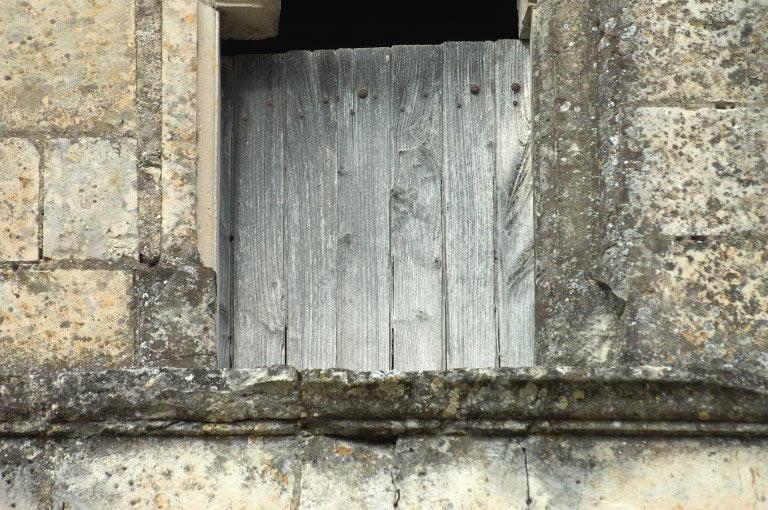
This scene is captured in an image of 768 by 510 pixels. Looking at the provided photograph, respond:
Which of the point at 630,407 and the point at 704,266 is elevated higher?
the point at 704,266

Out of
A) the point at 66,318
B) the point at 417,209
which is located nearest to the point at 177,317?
the point at 66,318

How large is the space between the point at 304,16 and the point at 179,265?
4.67 ft

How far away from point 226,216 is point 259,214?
88mm

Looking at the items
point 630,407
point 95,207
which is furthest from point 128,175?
point 630,407

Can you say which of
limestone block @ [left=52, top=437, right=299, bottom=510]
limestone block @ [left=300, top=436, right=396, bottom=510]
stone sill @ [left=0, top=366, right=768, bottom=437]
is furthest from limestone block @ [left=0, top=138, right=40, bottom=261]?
limestone block @ [left=300, top=436, right=396, bottom=510]

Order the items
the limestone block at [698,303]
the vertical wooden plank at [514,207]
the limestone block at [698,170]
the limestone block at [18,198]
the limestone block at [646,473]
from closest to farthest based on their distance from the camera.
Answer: the limestone block at [646,473] → the limestone block at [698,303] → the limestone block at [698,170] → the limestone block at [18,198] → the vertical wooden plank at [514,207]

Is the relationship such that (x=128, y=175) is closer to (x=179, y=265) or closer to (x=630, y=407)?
(x=179, y=265)

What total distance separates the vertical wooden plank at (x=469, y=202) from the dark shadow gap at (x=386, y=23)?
2.19ft

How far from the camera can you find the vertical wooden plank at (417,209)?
446 cm

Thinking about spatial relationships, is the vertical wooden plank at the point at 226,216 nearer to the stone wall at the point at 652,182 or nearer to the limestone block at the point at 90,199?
the limestone block at the point at 90,199

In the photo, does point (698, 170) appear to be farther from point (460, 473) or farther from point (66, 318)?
point (66, 318)

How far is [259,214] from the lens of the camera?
15.0 ft

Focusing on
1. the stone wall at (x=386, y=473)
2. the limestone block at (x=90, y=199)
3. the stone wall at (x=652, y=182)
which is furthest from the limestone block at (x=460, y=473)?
the limestone block at (x=90, y=199)

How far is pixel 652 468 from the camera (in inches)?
152
